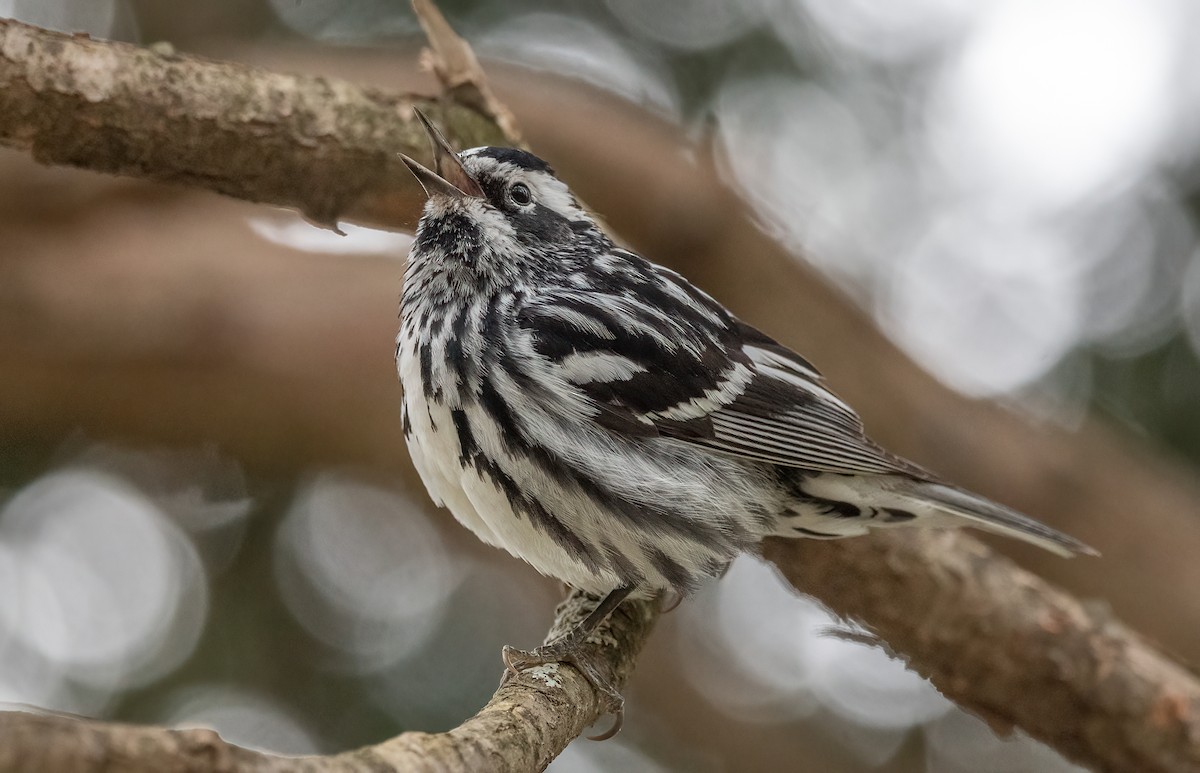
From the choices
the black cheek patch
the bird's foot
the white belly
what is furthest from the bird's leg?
the black cheek patch

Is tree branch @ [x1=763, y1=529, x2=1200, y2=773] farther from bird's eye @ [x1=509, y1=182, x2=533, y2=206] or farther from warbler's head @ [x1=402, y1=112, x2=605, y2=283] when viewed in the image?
bird's eye @ [x1=509, y1=182, x2=533, y2=206]

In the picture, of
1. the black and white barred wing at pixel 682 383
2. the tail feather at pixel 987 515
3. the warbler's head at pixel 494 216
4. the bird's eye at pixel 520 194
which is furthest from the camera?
the bird's eye at pixel 520 194

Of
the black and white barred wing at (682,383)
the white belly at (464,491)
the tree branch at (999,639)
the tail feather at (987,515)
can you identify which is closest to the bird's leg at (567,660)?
the white belly at (464,491)

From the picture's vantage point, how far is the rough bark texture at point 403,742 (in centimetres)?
147

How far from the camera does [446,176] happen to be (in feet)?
11.6

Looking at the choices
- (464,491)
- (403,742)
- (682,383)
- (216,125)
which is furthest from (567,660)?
(216,125)

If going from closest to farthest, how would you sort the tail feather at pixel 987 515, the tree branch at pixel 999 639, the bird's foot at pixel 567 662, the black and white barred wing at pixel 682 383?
the bird's foot at pixel 567 662
the black and white barred wing at pixel 682 383
the tail feather at pixel 987 515
the tree branch at pixel 999 639

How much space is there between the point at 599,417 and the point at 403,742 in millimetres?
1334

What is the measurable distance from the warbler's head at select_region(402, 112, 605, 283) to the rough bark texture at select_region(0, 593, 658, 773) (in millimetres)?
1172

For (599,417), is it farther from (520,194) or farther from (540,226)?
(520,194)

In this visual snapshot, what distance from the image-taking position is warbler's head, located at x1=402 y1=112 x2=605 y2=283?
3438 mm

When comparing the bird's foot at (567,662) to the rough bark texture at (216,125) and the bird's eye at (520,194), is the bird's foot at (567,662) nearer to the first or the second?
the bird's eye at (520,194)

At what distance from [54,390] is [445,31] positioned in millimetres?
2752

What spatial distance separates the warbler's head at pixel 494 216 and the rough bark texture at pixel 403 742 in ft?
3.85
